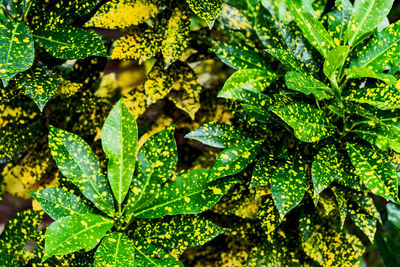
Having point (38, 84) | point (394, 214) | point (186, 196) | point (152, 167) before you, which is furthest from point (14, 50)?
point (394, 214)

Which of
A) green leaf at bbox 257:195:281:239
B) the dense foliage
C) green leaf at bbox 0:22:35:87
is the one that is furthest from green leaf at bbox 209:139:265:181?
green leaf at bbox 0:22:35:87

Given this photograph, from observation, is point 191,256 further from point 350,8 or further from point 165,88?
point 350,8

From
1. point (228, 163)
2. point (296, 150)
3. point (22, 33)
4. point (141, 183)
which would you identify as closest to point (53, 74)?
point (22, 33)

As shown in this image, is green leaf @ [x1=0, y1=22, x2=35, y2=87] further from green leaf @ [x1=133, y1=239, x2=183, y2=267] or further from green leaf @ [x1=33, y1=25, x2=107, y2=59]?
green leaf @ [x1=133, y1=239, x2=183, y2=267]

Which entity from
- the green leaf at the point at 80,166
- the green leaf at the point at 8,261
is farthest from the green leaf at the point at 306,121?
the green leaf at the point at 8,261

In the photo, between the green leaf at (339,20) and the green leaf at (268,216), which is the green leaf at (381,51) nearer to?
the green leaf at (339,20)

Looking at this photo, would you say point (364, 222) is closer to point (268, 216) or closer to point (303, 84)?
point (268, 216)
